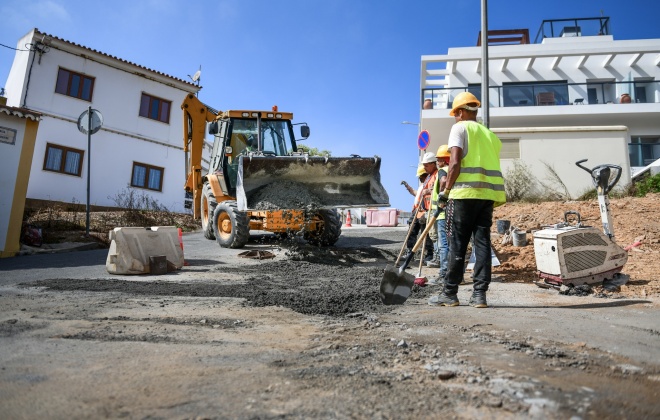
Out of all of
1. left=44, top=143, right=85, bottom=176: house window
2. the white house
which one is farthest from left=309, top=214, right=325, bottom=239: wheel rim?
left=44, top=143, right=85, bottom=176: house window

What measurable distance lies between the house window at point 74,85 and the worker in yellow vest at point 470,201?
17058 millimetres

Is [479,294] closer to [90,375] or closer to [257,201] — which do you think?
[90,375]

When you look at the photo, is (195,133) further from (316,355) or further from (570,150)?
(570,150)

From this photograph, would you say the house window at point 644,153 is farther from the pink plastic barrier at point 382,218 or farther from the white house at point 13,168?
the white house at point 13,168

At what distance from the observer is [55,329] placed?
3.05m

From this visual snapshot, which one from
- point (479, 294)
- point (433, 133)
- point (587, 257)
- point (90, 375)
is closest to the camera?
point (90, 375)

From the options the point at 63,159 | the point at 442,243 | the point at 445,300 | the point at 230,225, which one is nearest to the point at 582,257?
the point at 442,243

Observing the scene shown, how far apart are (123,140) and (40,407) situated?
18.5 metres

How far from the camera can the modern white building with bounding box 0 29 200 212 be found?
16109 millimetres

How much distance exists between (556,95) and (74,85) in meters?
19.6

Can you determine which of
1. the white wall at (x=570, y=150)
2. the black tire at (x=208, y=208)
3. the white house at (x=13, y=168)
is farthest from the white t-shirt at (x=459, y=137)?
the white wall at (x=570, y=150)

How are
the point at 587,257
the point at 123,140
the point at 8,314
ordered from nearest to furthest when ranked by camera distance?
the point at 8,314, the point at 587,257, the point at 123,140

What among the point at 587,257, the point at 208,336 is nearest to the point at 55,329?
the point at 208,336

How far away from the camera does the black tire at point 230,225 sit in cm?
912
